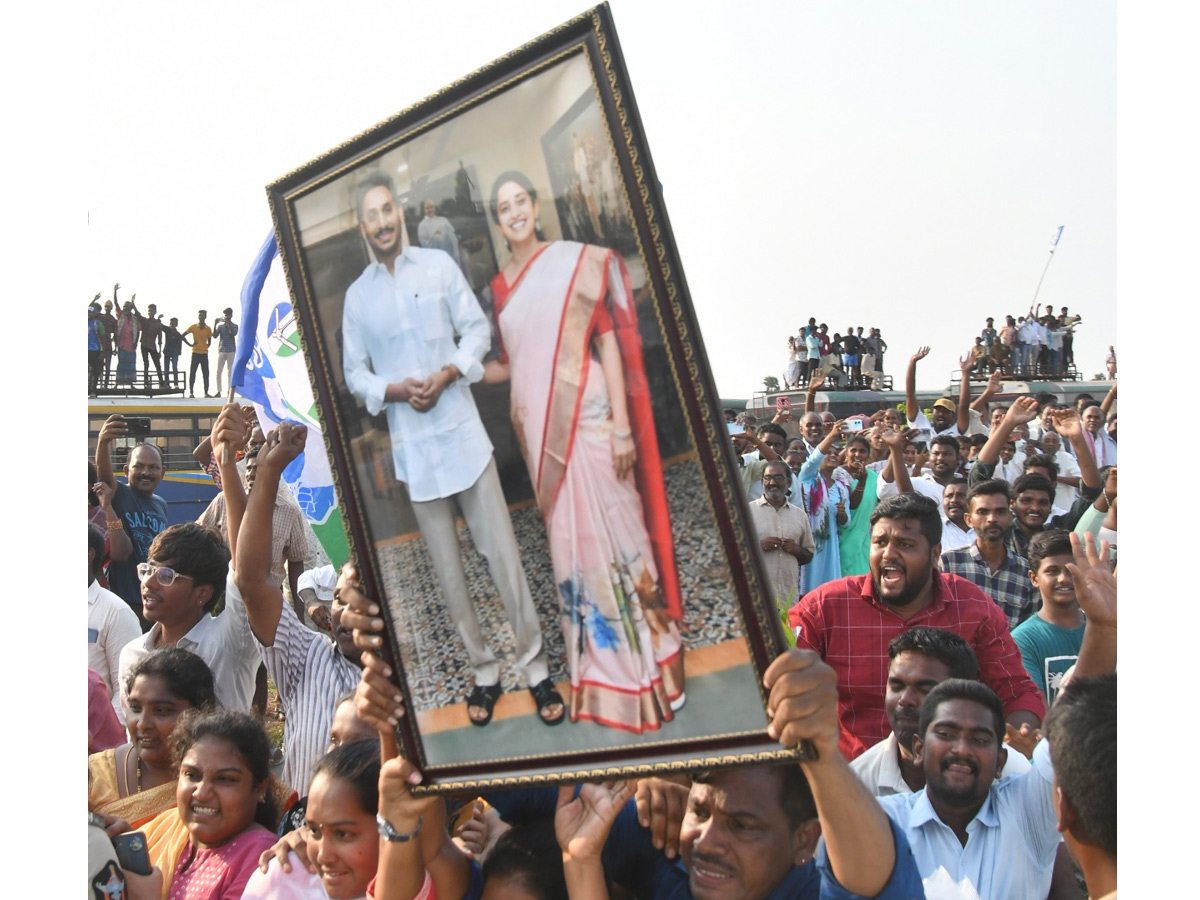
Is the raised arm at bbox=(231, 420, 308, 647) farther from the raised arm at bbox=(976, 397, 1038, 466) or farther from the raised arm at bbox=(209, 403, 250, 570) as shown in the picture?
the raised arm at bbox=(976, 397, 1038, 466)

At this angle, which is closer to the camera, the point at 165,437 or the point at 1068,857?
the point at 1068,857

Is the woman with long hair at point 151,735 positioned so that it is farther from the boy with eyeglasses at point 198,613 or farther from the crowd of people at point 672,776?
the boy with eyeglasses at point 198,613

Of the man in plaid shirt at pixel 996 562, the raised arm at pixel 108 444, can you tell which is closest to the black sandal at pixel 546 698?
the man in plaid shirt at pixel 996 562

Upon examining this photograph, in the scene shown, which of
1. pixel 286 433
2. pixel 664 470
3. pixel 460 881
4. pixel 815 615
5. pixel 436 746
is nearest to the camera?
pixel 664 470

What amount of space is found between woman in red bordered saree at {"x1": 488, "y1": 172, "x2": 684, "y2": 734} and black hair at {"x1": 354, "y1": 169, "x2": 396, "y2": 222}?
24 centimetres

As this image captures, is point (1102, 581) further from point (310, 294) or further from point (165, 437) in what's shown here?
point (165, 437)

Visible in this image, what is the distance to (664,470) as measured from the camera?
196cm

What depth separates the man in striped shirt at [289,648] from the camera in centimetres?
379

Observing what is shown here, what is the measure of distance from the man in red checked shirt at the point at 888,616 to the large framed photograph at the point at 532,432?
2075 mm

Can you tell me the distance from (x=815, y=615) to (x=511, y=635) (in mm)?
2258

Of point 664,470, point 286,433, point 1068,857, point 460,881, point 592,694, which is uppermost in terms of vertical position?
point 286,433

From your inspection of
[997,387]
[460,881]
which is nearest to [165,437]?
[997,387]

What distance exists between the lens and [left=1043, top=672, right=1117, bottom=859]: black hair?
1.99 m

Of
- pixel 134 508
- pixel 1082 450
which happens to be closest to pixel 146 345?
pixel 134 508
